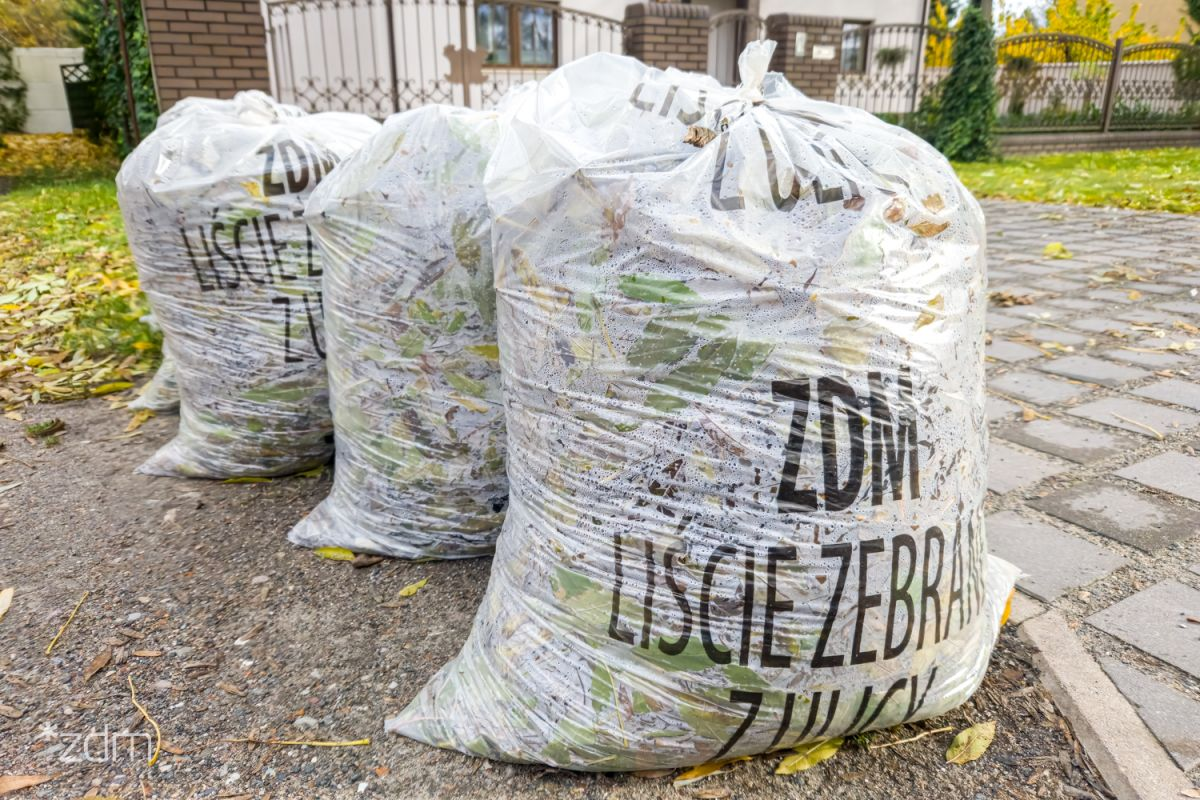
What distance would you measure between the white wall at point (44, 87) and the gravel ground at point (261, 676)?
10864 mm

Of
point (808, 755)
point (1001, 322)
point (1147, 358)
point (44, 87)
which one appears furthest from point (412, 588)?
point (44, 87)

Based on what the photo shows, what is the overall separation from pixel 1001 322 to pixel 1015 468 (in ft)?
5.24

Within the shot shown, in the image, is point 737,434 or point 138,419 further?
point 138,419

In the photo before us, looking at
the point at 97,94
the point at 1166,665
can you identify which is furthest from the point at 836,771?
the point at 97,94

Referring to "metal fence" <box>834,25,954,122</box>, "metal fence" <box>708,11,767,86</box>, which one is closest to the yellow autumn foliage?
"metal fence" <box>834,25,954,122</box>

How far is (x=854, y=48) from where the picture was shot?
45.2 feet

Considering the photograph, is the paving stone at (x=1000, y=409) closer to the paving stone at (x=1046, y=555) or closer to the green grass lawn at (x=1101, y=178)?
the paving stone at (x=1046, y=555)

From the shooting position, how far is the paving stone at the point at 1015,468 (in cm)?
221

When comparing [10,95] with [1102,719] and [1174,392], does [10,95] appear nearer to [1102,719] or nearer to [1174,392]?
[1174,392]

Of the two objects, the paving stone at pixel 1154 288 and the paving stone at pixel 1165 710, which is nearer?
the paving stone at pixel 1165 710

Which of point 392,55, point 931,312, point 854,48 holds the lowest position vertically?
point 931,312

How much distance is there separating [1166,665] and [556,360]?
126 cm

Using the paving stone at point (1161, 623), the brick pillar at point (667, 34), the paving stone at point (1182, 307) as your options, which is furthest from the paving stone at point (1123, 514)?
the brick pillar at point (667, 34)

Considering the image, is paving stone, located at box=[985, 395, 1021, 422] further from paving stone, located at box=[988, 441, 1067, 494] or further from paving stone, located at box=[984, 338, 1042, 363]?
paving stone, located at box=[984, 338, 1042, 363]
